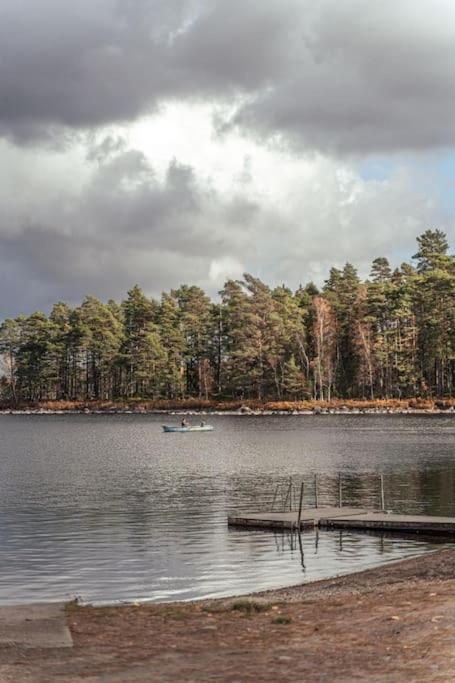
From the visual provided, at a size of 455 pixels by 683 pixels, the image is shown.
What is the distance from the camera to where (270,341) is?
150 metres

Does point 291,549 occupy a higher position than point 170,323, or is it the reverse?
point 170,323

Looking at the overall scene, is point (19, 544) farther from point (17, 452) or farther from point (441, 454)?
point (17, 452)

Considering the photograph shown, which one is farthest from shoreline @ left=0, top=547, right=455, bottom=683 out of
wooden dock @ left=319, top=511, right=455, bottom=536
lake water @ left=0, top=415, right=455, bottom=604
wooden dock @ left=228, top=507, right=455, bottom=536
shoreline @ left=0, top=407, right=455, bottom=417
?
shoreline @ left=0, top=407, right=455, bottom=417

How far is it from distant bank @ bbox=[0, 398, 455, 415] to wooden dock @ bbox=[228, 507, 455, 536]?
102892 mm

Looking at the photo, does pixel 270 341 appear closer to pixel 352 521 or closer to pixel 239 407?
pixel 239 407

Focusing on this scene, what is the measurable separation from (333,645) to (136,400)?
163m

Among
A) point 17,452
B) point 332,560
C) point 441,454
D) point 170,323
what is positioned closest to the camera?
point 332,560

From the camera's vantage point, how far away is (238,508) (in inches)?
1527

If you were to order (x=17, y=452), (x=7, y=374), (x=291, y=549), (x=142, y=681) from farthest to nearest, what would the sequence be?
(x=7, y=374)
(x=17, y=452)
(x=291, y=549)
(x=142, y=681)

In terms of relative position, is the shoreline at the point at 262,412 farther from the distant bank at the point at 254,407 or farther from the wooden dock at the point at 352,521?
the wooden dock at the point at 352,521

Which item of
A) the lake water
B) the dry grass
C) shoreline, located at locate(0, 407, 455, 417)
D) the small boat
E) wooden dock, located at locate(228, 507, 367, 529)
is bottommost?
the lake water

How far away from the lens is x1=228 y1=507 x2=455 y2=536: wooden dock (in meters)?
30.2

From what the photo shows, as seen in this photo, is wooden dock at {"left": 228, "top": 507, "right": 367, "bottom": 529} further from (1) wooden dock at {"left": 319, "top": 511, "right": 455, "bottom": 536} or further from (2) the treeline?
(2) the treeline

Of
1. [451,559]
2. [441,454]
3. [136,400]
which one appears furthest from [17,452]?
[136,400]
